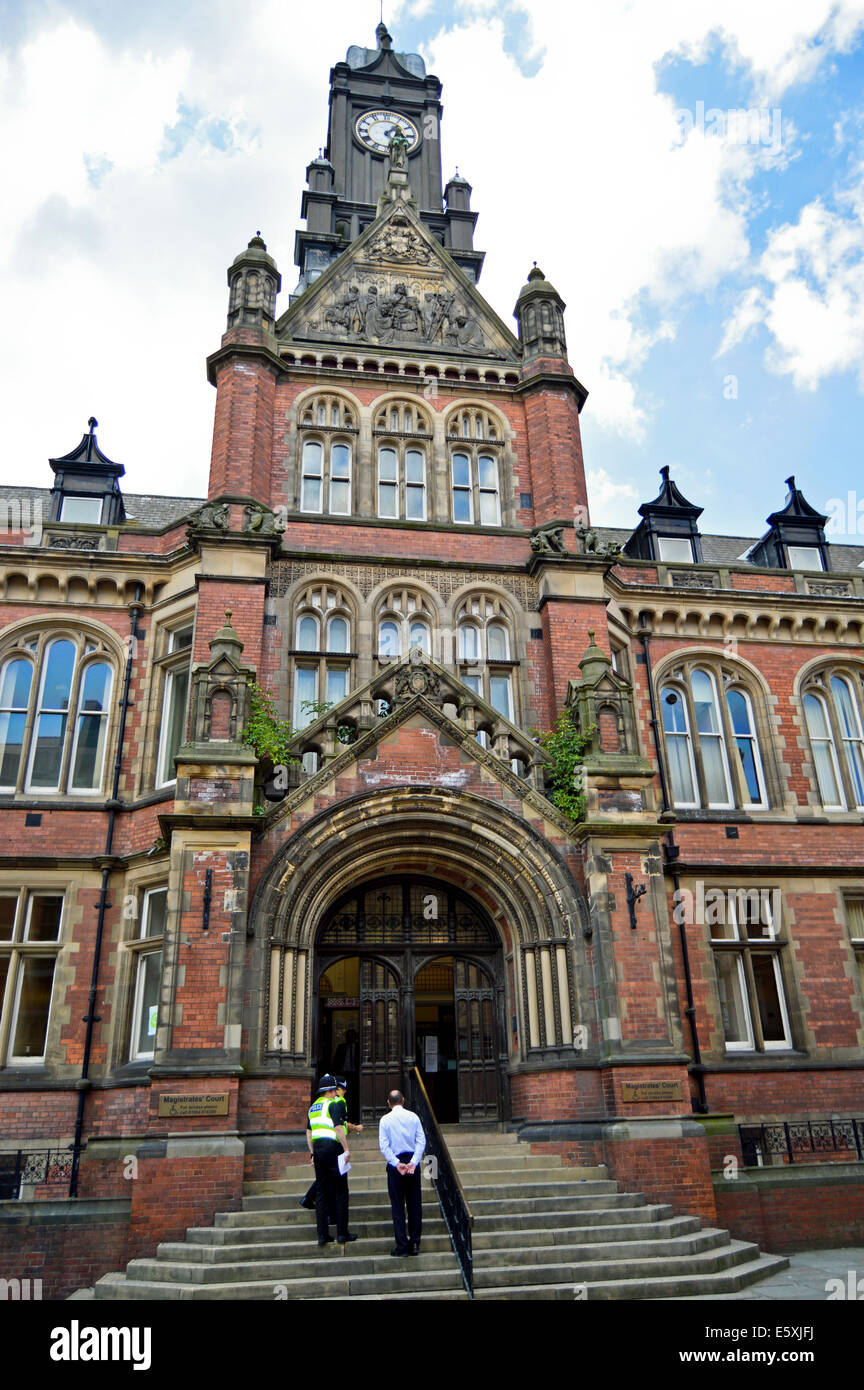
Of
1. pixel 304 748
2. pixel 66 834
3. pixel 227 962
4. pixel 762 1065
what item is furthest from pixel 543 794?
pixel 66 834

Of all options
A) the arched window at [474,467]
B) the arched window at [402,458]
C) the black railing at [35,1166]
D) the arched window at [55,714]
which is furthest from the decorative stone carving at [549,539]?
the black railing at [35,1166]

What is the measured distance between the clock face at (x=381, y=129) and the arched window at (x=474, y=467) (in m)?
21.1

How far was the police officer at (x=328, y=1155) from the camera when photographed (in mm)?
10469

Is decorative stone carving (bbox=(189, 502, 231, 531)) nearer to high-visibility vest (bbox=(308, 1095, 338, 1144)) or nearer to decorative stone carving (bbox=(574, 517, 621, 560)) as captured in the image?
decorative stone carving (bbox=(574, 517, 621, 560))

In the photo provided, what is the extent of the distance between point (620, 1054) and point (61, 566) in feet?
43.1

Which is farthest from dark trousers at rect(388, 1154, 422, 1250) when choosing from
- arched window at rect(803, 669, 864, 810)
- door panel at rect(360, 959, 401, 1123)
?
arched window at rect(803, 669, 864, 810)

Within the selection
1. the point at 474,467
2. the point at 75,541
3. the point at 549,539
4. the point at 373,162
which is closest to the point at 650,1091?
the point at 549,539

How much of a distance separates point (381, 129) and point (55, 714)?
94.9 ft

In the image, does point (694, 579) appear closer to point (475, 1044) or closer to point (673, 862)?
point (673, 862)

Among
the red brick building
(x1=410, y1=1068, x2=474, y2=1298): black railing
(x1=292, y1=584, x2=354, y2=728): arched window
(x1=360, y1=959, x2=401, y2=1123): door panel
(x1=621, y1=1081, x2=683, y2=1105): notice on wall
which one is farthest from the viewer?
(x1=292, y1=584, x2=354, y2=728): arched window

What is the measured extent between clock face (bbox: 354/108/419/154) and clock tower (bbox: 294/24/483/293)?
0.04 meters

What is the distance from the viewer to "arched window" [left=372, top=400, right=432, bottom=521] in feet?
64.5

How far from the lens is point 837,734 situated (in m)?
20.8
